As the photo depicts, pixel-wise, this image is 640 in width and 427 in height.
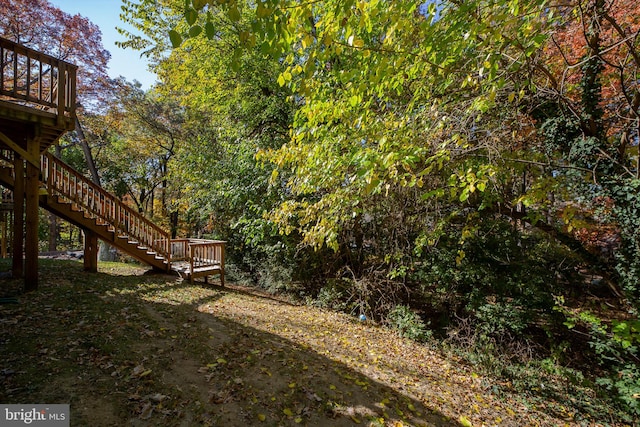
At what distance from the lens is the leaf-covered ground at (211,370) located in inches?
108

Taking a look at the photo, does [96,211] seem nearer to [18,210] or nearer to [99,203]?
[99,203]

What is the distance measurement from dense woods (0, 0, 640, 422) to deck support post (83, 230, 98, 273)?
335 centimetres

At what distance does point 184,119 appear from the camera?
14.7 m

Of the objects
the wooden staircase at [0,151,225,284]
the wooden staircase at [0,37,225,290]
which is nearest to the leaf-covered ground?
the wooden staircase at [0,37,225,290]

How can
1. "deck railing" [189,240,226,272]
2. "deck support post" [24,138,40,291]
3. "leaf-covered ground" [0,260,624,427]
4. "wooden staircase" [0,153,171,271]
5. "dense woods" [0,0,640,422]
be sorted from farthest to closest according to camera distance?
"deck railing" [189,240,226,272], "wooden staircase" [0,153,171,271], "deck support post" [24,138,40,291], "dense woods" [0,0,640,422], "leaf-covered ground" [0,260,624,427]

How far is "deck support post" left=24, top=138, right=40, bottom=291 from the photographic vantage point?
5.26 metres

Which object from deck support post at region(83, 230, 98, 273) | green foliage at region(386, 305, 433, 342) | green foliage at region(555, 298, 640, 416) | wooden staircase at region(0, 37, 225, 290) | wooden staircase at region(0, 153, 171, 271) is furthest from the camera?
deck support post at region(83, 230, 98, 273)

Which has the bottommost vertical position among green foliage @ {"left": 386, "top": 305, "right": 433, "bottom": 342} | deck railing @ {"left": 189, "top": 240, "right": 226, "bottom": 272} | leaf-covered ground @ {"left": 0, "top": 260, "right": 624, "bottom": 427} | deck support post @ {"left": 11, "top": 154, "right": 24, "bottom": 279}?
green foliage @ {"left": 386, "top": 305, "right": 433, "bottom": 342}

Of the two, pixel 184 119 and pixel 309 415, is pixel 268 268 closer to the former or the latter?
pixel 309 415

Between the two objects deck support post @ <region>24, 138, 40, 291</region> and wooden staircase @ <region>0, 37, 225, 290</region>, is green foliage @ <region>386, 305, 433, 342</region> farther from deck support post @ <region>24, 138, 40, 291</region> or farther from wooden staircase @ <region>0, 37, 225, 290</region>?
deck support post @ <region>24, 138, 40, 291</region>

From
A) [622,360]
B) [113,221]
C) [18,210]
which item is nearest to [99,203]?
[113,221]

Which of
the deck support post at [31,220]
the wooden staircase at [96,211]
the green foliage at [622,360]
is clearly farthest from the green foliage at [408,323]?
the deck support post at [31,220]

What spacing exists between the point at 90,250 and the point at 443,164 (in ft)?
28.9

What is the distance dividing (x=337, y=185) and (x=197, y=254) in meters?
5.98
